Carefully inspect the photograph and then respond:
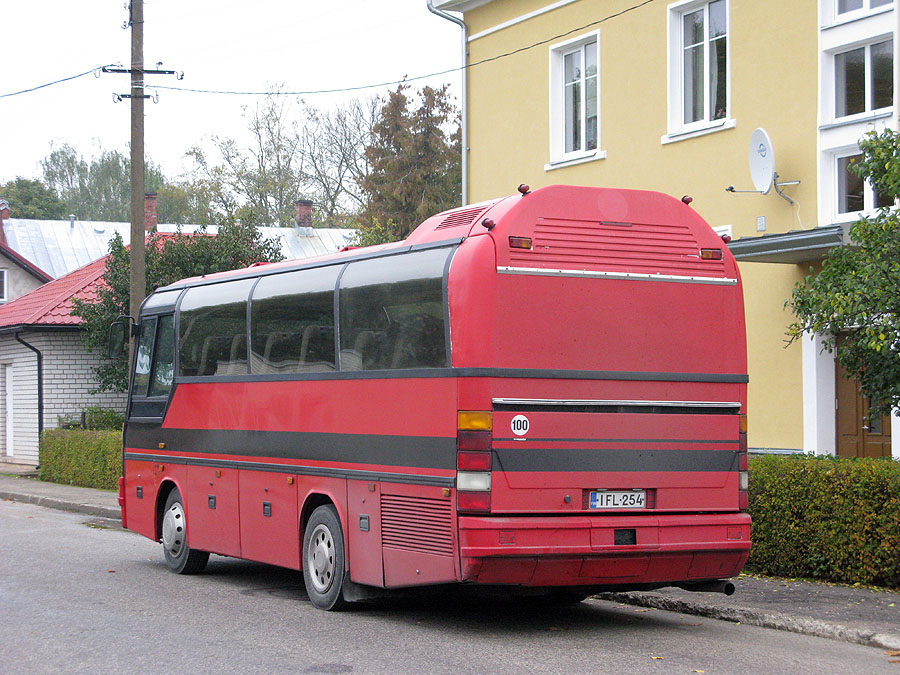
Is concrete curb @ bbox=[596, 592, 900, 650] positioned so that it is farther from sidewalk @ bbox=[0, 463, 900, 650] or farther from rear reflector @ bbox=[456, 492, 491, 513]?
rear reflector @ bbox=[456, 492, 491, 513]

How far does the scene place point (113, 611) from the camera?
1026cm

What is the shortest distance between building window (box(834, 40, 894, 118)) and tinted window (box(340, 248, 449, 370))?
29.6ft

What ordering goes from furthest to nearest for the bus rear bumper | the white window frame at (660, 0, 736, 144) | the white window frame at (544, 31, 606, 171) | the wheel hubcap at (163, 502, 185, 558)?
the white window frame at (544, 31, 606, 171), the white window frame at (660, 0, 736, 144), the wheel hubcap at (163, 502, 185, 558), the bus rear bumper

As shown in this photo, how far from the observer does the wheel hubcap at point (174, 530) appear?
43.8 feet

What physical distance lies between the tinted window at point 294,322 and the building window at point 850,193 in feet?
27.6

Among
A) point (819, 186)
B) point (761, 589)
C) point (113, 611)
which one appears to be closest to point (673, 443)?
point (761, 589)

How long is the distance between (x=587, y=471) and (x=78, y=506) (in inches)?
580

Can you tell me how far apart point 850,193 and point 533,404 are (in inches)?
370

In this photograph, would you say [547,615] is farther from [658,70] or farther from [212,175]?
[212,175]

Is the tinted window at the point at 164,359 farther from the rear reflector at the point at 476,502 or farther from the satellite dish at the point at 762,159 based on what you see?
the satellite dish at the point at 762,159

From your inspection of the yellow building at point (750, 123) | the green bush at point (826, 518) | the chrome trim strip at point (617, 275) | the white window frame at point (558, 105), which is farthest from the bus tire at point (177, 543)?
the white window frame at point (558, 105)

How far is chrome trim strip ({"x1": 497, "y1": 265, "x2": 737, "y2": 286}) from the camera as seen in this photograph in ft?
28.9

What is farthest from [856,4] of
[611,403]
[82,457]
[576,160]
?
[82,457]

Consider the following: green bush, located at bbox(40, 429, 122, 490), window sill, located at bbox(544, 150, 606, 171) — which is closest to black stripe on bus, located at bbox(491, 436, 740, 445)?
window sill, located at bbox(544, 150, 606, 171)
